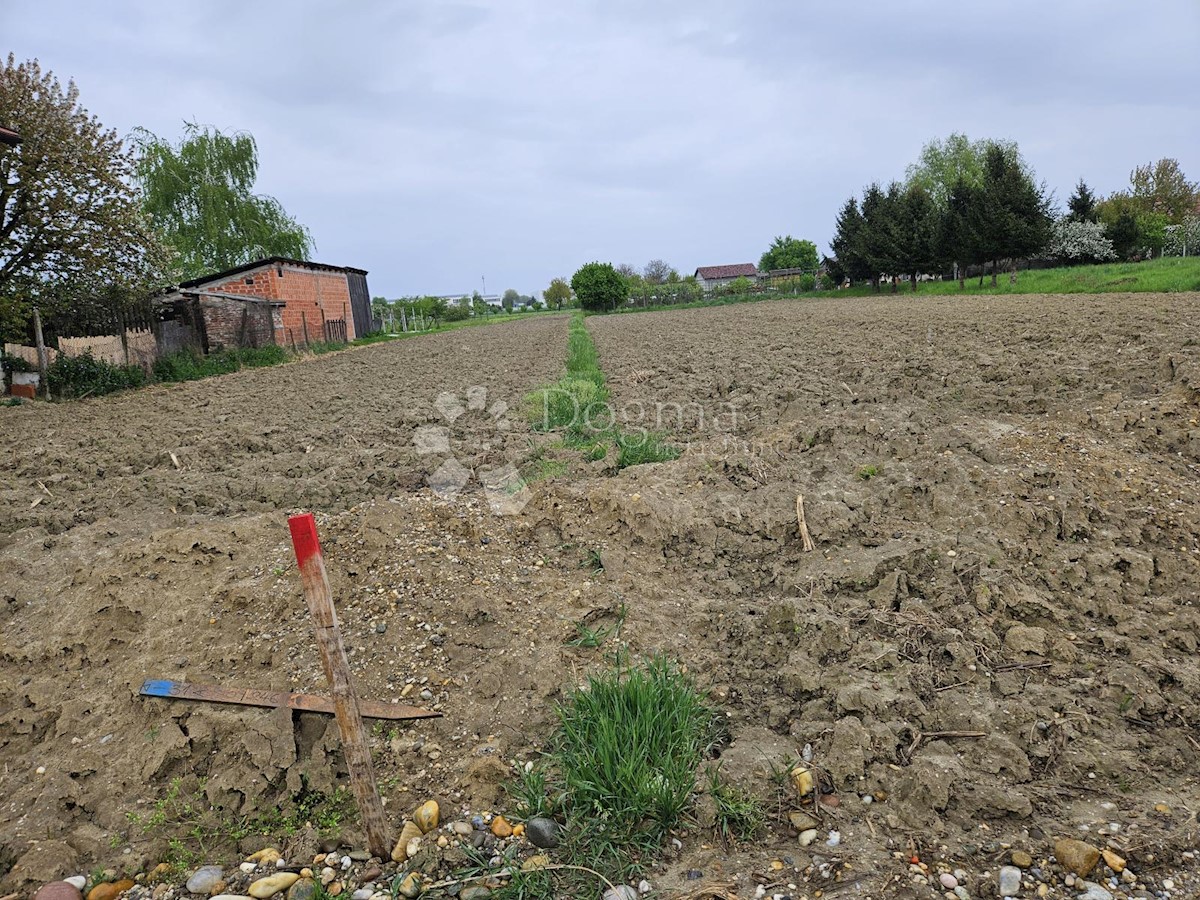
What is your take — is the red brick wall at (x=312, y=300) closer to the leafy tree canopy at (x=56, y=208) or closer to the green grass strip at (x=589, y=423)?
A: the leafy tree canopy at (x=56, y=208)

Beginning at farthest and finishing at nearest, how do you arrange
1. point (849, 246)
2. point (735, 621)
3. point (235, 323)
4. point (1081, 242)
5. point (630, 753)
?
point (849, 246) → point (1081, 242) → point (235, 323) → point (735, 621) → point (630, 753)

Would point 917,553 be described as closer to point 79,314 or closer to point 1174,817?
point 1174,817

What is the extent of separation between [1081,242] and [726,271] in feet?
282

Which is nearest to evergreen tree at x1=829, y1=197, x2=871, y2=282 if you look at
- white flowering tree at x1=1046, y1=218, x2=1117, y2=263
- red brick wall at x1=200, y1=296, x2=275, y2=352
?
white flowering tree at x1=1046, y1=218, x2=1117, y2=263

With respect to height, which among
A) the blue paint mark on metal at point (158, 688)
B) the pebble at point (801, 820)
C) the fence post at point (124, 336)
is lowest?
the pebble at point (801, 820)

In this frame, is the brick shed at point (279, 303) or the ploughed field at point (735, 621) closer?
the ploughed field at point (735, 621)

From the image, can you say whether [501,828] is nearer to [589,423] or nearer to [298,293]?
[589,423]

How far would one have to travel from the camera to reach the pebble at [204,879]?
2762 mm

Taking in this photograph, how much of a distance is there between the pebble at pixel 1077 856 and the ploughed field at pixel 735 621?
0.41ft

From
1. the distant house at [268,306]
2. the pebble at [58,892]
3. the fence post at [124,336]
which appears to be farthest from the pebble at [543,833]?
the distant house at [268,306]

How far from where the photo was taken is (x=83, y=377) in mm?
16312

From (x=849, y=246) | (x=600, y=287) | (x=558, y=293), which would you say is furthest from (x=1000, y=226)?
(x=558, y=293)

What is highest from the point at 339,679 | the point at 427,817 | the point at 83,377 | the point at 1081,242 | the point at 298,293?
the point at 298,293

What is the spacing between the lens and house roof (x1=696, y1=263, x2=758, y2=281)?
119438mm
